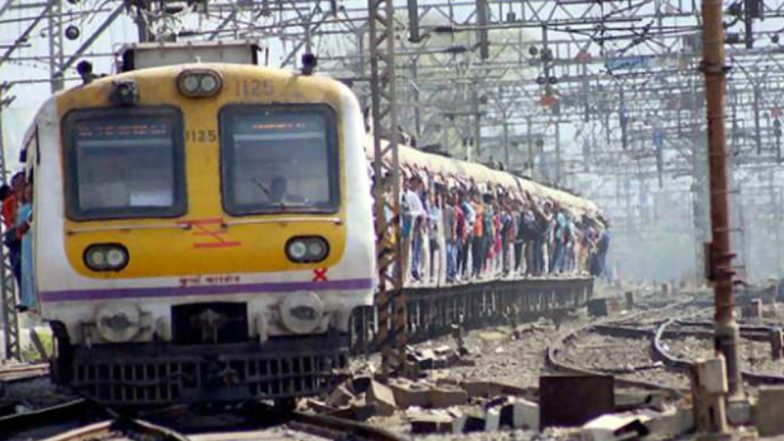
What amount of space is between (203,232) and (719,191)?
3429 millimetres

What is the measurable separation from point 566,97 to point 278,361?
41.0 meters

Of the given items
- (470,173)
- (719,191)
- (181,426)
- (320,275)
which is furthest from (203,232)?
(470,173)

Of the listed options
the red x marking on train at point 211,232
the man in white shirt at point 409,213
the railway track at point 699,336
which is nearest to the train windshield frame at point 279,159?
the red x marking on train at point 211,232

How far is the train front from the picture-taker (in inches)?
542

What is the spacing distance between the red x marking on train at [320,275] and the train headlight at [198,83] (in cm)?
142

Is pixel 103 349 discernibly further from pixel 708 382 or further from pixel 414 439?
pixel 708 382

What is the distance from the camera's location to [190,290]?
13859 mm

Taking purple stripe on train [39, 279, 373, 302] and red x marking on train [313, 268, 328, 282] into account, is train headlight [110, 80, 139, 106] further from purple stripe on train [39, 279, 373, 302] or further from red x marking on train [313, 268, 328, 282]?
red x marking on train [313, 268, 328, 282]

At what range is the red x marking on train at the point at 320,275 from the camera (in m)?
14.0

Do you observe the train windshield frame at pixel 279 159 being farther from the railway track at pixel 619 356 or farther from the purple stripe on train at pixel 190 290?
the railway track at pixel 619 356

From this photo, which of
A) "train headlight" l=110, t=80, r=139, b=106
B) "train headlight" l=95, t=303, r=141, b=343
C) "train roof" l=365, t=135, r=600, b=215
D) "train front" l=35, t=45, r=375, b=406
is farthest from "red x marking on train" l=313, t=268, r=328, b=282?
"train roof" l=365, t=135, r=600, b=215

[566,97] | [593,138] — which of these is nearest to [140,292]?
[566,97]

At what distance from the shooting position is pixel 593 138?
221 feet

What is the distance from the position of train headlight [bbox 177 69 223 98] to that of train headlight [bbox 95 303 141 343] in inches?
61.2
